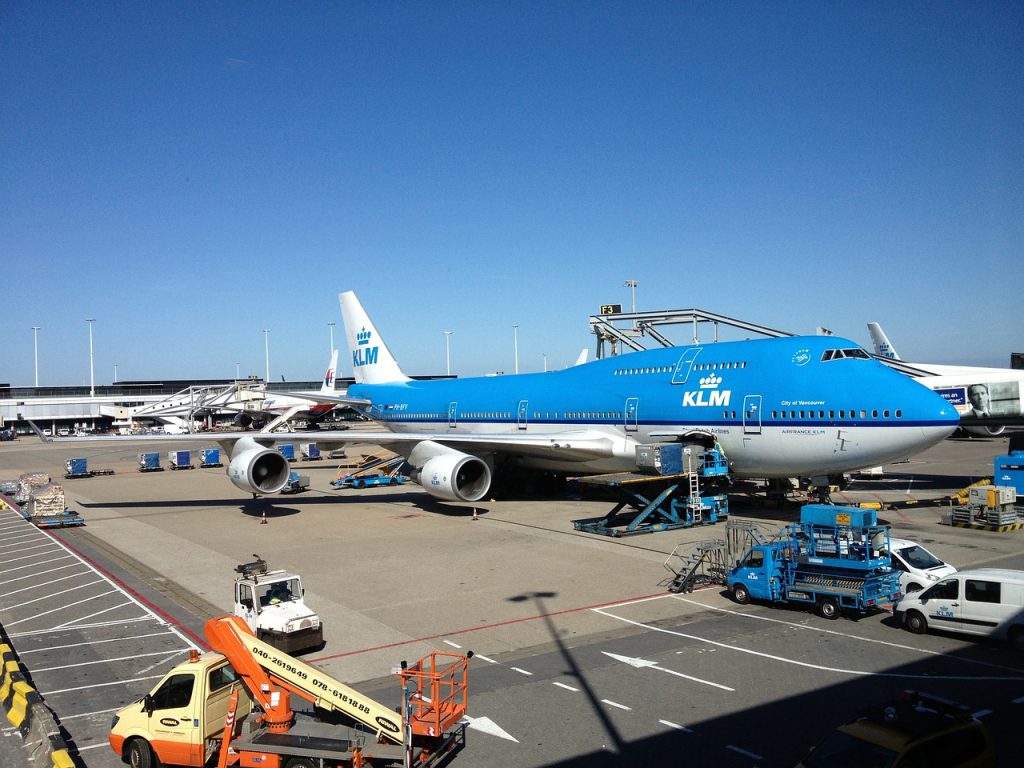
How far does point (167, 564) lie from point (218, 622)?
13.2 m

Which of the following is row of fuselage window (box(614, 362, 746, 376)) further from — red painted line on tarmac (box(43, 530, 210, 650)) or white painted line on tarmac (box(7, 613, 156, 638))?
white painted line on tarmac (box(7, 613, 156, 638))

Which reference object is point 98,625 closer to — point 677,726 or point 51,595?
point 51,595

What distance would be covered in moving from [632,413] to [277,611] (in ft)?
53.6

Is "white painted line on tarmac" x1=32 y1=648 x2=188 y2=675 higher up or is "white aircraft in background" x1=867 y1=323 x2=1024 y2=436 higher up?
"white aircraft in background" x1=867 y1=323 x2=1024 y2=436

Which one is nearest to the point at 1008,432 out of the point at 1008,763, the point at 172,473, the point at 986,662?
the point at 986,662

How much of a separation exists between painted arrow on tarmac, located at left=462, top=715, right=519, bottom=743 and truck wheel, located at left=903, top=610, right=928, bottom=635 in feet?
27.0

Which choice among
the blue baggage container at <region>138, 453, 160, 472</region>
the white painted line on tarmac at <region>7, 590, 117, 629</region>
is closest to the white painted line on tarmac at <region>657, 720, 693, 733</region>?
the white painted line on tarmac at <region>7, 590, 117, 629</region>

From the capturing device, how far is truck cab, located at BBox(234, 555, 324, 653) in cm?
1341

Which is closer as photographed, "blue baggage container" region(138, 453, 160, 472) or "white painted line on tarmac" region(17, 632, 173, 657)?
"white painted line on tarmac" region(17, 632, 173, 657)

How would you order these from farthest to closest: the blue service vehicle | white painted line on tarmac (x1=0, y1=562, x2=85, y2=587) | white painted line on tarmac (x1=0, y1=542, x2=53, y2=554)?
1. white painted line on tarmac (x1=0, y1=542, x2=53, y2=554)
2. white painted line on tarmac (x1=0, y1=562, x2=85, y2=587)
3. the blue service vehicle

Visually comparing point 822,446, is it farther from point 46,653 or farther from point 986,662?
point 46,653

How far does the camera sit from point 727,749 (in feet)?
31.8

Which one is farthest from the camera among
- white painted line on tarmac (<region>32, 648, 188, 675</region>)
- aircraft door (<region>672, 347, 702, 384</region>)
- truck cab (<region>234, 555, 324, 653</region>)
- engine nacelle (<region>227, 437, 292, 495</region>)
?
engine nacelle (<region>227, 437, 292, 495</region>)

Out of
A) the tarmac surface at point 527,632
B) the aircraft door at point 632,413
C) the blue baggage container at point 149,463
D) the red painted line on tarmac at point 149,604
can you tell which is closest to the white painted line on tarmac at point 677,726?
the tarmac surface at point 527,632
